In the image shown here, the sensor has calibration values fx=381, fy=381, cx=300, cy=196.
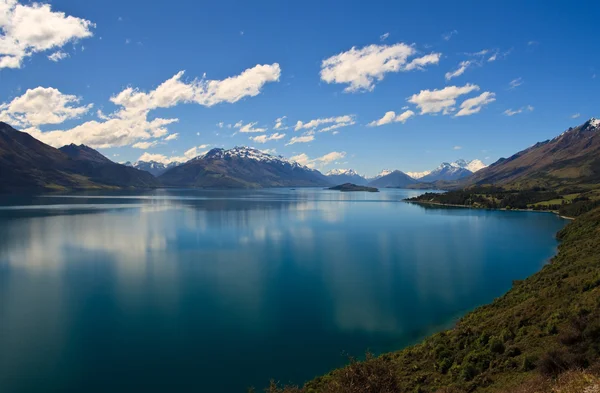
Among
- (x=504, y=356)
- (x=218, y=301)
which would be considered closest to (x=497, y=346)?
(x=504, y=356)

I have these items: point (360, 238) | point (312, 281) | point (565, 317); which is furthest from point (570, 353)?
point (360, 238)

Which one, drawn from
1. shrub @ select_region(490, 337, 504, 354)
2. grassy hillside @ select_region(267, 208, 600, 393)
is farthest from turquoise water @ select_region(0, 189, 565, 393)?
shrub @ select_region(490, 337, 504, 354)

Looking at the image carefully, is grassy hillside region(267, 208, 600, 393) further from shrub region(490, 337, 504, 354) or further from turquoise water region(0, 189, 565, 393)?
turquoise water region(0, 189, 565, 393)

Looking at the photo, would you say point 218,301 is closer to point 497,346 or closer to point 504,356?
point 497,346

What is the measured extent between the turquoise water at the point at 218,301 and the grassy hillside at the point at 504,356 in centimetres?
653

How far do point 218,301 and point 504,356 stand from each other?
2924cm

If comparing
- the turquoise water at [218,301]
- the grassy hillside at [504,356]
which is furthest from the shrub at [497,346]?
the turquoise water at [218,301]

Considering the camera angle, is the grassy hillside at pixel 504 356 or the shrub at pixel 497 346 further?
the shrub at pixel 497 346

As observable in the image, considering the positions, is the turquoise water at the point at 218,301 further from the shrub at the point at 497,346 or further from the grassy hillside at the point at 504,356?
the shrub at the point at 497,346

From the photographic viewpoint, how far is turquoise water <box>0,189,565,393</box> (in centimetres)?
2748

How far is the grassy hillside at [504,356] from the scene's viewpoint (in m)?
17.4

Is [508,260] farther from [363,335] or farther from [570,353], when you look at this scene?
[570,353]

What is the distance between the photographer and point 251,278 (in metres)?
52.3

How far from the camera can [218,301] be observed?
42.0m
